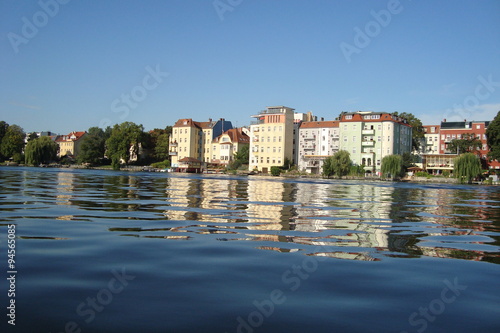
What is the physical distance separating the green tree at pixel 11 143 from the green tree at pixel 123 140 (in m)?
33.7

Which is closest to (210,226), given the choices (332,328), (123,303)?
(123,303)

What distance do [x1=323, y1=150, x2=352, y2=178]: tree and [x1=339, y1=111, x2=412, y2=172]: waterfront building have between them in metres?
14.7

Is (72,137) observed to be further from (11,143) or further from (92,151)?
(92,151)

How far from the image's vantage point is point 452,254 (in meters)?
9.21

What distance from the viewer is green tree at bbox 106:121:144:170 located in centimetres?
12731

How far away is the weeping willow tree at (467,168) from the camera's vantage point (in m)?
77.2

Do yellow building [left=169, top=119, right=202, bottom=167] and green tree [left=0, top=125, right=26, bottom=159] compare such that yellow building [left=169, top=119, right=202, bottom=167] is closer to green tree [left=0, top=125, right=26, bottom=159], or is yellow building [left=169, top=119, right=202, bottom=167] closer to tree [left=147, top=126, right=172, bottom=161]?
tree [left=147, top=126, right=172, bottom=161]

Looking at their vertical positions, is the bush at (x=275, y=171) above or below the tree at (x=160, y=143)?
below

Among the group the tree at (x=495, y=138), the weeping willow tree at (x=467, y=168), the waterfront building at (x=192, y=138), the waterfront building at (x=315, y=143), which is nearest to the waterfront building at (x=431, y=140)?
the waterfront building at (x=315, y=143)

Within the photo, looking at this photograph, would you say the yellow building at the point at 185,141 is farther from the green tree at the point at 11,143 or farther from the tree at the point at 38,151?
the green tree at the point at 11,143

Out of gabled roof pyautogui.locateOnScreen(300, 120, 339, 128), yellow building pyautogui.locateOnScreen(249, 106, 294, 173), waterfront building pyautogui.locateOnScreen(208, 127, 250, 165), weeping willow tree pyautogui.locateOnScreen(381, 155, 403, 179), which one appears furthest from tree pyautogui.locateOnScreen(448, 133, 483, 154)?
waterfront building pyautogui.locateOnScreen(208, 127, 250, 165)

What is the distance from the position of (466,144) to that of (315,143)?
112ft

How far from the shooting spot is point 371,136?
106 metres

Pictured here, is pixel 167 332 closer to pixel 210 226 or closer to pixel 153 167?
pixel 210 226
